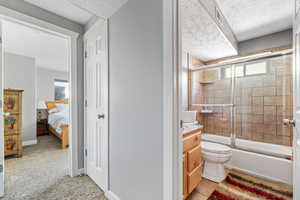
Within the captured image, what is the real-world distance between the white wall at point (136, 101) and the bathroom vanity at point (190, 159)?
47 centimetres

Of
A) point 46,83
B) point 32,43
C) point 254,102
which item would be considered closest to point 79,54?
point 32,43


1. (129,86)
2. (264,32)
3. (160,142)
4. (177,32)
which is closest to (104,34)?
(129,86)

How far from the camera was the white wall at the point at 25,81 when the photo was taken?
3.26m

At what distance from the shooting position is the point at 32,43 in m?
2.81

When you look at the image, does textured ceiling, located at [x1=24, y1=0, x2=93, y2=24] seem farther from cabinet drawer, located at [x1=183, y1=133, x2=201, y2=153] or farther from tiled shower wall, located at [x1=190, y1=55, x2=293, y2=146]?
tiled shower wall, located at [x1=190, y1=55, x2=293, y2=146]

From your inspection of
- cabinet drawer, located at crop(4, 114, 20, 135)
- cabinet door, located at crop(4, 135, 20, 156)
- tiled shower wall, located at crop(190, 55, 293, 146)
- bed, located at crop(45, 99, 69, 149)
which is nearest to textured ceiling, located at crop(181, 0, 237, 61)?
tiled shower wall, located at crop(190, 55, 293, 146)

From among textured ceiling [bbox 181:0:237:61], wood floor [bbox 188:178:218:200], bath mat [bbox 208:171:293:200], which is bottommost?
wood floor [bbox 188:178:218:200]

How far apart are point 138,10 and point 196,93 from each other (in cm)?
230

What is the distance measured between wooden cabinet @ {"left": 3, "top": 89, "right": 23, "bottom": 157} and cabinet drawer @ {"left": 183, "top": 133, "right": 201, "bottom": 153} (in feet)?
10.6

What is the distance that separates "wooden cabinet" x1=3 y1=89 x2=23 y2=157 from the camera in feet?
8.30

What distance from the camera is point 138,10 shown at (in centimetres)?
115

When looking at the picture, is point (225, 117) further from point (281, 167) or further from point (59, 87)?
point (59, 87)

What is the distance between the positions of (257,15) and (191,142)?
2156mm

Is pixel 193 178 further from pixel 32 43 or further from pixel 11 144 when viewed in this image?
pixel 32 43
